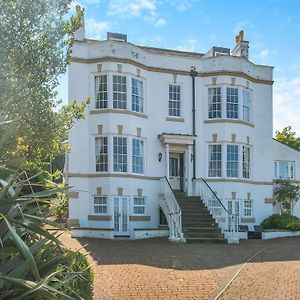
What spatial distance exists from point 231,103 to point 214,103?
2.83ft

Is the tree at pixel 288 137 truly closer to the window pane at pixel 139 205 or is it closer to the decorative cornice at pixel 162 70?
the decorative cornice at pixel 162 70

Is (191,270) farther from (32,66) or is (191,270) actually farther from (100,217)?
(100,217)

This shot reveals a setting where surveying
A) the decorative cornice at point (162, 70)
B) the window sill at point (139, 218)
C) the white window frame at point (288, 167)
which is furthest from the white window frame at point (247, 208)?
the decorative cornice at point (162, 70)

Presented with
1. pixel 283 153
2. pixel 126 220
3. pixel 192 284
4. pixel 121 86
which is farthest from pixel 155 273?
pixel 283 153

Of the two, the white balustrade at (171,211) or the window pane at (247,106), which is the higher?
the window pane at (247,106)

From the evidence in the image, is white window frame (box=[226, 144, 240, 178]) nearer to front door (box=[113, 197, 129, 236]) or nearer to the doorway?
the doorway

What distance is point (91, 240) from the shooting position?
19.0 meters

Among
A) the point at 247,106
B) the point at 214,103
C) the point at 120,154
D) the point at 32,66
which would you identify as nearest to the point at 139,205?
the point at 120,154

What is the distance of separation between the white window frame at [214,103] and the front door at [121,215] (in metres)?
6.36

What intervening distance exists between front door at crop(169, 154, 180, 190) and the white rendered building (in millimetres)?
51

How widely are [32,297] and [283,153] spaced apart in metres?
25.3

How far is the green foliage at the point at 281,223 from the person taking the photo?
74.6 feet

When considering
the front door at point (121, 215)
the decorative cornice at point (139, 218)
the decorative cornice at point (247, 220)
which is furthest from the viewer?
the decorative cornice at point (247, 220)

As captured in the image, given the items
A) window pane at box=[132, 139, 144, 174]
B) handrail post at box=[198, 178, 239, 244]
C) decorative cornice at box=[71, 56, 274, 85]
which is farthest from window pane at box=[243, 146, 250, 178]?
window pane at box=[132, 139, 144, 174]
